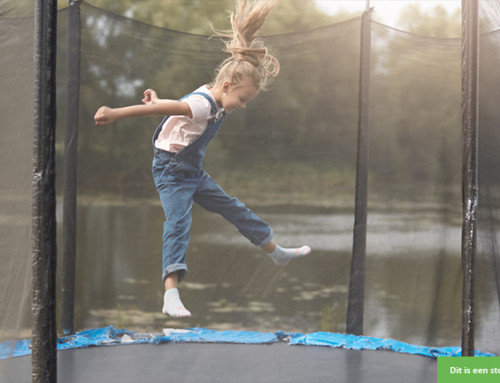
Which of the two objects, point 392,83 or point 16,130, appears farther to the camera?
point 392,83

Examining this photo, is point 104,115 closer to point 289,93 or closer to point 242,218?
point 242,218

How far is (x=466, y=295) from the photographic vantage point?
227 centimetres

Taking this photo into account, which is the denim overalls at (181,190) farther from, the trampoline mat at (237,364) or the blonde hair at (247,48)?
the trampoline mat at (237,364)

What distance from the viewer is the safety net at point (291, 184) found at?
3.15 metres

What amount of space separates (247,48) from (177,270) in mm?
1210

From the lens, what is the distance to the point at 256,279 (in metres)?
3.19

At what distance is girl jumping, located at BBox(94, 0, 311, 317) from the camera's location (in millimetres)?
2785

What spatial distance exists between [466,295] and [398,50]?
1660mm

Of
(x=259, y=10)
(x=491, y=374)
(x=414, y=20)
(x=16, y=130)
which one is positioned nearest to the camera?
(x=16, y=130)

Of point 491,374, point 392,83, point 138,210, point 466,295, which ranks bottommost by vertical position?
point 491,374

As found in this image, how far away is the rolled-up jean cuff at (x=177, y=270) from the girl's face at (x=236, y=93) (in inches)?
33.4

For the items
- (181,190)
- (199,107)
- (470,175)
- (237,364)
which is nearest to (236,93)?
(199,107)

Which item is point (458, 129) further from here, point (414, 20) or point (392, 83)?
point (414, 20)

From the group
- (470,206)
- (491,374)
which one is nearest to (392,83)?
(470,206)
